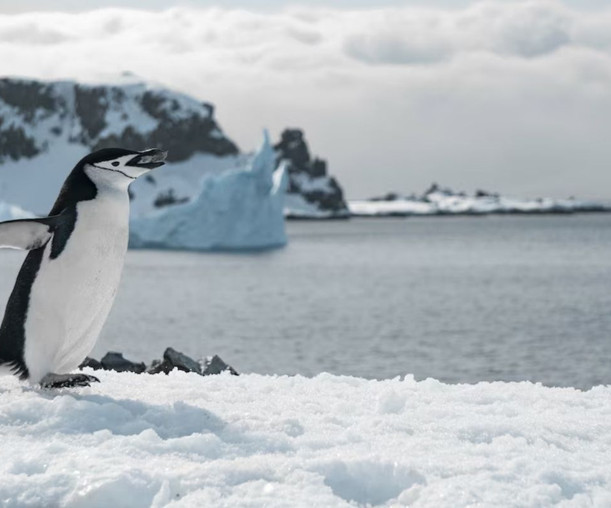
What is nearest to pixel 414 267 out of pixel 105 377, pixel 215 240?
pixel 215 240

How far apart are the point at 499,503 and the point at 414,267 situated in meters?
55.3

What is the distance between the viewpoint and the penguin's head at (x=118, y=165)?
6.02 m

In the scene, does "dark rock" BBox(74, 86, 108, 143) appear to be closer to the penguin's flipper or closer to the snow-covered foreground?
the penguin's flipper

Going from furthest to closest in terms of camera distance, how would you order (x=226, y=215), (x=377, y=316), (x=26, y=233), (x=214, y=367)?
1. (x=226, y=215)
2. (x=377, y=316)
3. (x=214, y=367)
4. (x=26, y=233)

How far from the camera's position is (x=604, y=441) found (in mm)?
5539

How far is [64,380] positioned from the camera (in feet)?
19.3

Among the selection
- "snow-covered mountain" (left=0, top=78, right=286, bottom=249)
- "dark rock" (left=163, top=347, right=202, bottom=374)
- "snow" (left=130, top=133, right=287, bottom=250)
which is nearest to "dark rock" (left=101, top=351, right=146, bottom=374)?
"dark rock" (left=163, top=347, right=202, bottom=374)

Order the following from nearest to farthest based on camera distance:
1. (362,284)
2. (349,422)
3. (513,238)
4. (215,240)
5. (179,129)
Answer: (349,422) < (362,284) < (215,240) < (513,238) < (179,129)

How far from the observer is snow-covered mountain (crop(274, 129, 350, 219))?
538 ft

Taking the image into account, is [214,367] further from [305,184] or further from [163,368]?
[305,184]

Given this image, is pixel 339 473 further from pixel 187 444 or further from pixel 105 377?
pixel 105 377

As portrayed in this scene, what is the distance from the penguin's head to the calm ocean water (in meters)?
15.5

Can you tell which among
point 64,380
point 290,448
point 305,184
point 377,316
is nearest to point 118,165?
point 64,380

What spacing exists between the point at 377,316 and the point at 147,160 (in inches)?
1091
